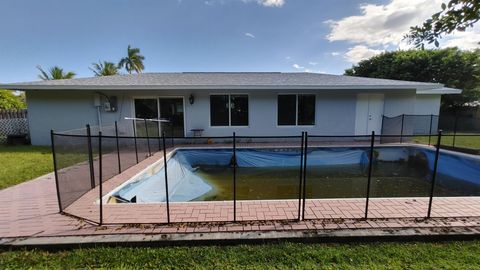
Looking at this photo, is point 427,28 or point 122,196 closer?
point 427,28

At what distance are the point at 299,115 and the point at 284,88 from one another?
5.64 ft

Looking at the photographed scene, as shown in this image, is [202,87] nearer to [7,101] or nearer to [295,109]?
[295,109]

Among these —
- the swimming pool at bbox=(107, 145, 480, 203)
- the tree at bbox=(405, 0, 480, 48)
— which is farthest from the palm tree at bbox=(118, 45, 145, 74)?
the tree at bbox=(405, 0, 480, 48)

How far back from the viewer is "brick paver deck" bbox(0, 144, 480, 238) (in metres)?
2.90

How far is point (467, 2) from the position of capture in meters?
1.20

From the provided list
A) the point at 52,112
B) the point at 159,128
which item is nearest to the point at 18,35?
the point at 52,112

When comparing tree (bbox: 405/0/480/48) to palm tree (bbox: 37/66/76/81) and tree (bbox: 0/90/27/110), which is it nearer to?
tree (bbox: 0/90/27/110)

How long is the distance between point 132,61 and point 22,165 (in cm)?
2835

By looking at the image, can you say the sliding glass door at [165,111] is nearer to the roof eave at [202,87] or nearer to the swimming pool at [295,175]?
the roof eave at [202,87]

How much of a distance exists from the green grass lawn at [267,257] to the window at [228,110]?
24.6ft

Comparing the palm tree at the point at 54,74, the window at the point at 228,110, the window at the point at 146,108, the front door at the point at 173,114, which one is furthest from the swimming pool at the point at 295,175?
the palm tree at the point at 54,74

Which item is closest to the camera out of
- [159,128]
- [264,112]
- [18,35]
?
[159,128]

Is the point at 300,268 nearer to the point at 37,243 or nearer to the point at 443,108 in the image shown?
the point at 37,243

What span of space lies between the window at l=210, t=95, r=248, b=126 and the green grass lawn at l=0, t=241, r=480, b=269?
751cm
